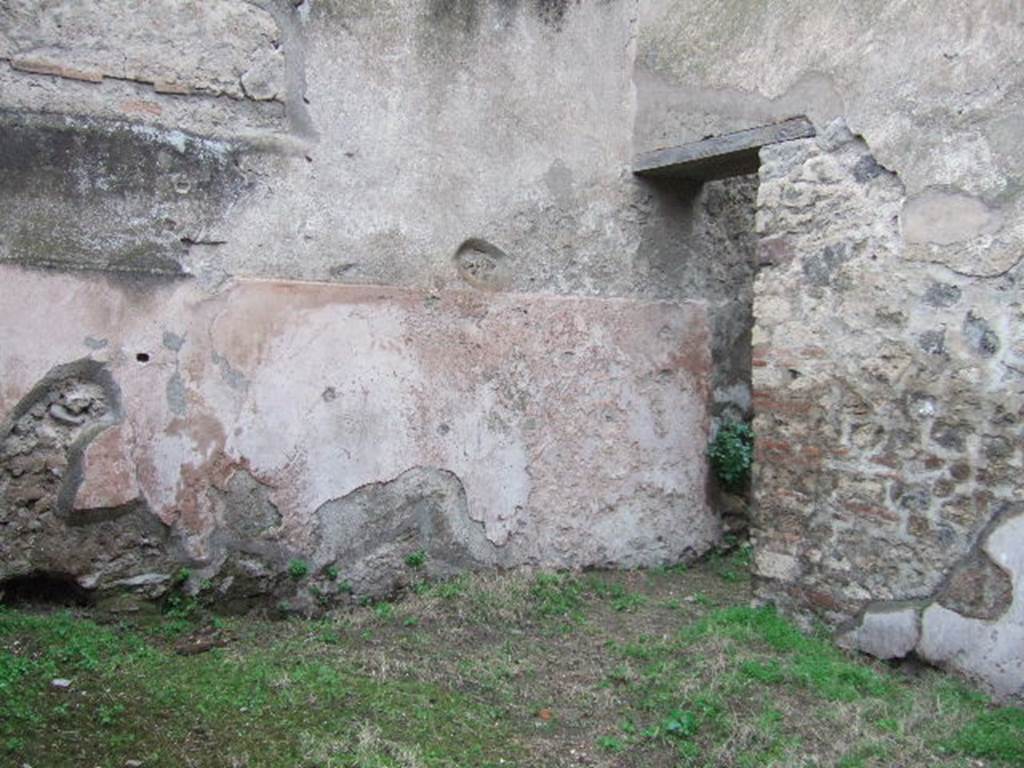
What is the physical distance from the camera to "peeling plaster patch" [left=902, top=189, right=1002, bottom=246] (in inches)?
136

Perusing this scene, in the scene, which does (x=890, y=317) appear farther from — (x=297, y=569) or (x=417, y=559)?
(x=297, y=569)

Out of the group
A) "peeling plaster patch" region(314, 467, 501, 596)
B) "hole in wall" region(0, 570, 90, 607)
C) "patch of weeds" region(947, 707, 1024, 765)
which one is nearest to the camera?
"patch of weeds" region(947, 707, 1024, 765)

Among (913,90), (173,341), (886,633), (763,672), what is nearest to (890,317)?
(913,90)

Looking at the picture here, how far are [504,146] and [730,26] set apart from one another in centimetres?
117

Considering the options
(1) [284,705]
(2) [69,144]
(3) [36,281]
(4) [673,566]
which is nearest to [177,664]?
(1) [284,705]

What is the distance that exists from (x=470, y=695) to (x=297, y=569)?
3.33 feet

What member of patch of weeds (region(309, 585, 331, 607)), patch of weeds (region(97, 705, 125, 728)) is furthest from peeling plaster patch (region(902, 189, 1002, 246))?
patch of weeds (region(97, 705, 125, 728))

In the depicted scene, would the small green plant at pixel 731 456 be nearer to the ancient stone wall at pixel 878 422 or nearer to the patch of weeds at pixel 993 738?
the ancient stone wall at pixel 878 422

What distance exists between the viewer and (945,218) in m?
3.57

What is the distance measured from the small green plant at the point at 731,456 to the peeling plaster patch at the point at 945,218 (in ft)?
5.58

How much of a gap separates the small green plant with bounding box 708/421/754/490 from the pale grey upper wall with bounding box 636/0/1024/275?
163 cm

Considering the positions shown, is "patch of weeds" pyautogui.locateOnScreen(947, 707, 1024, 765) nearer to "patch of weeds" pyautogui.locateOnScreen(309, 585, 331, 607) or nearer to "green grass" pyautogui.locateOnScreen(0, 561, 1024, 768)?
"green grass" pyautogui.locateOnScreen(0, 561, 1024, 768)

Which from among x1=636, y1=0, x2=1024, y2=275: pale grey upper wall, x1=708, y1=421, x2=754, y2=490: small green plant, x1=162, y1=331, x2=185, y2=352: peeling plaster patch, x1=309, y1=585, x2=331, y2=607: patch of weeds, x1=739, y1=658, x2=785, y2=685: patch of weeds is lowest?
x1=739, y1=658, x2=785, y2=685: patch of weeds

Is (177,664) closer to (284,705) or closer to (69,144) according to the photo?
(284,705)
